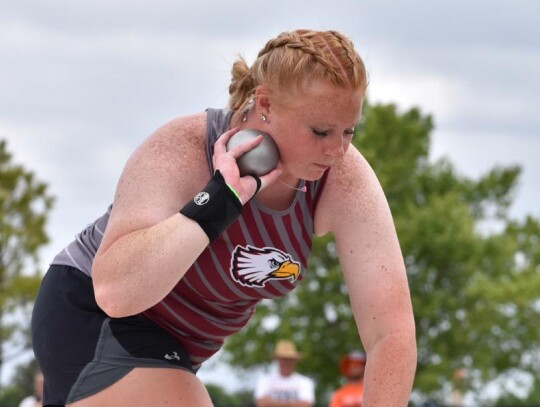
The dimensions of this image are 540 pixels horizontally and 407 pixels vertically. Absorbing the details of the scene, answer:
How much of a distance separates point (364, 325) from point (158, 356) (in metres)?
0.72

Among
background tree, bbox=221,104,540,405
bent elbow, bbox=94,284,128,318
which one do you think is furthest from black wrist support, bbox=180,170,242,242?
background tree, bbox=221,104,540,405

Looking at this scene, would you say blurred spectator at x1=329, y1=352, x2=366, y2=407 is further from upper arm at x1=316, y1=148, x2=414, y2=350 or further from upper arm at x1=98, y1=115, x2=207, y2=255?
upper arm at x1=98, y1=115, x2=207, y2=255

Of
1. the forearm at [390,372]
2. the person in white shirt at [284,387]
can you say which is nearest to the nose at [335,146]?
the forearm at [390,372]

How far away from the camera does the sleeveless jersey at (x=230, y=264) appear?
3.99 meters

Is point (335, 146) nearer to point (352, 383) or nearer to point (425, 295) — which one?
point (352, 383)

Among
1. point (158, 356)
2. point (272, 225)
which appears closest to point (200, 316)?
point (158, 356)

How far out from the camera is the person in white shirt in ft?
41.7

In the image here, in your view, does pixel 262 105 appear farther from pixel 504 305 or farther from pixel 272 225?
pixel 504 305

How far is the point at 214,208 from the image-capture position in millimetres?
3709

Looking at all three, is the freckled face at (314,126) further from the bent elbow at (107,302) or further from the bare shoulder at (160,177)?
the bent elbow at (107,302)

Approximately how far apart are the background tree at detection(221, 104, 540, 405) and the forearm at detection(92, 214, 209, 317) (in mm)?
31025

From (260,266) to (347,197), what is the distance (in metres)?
0.38

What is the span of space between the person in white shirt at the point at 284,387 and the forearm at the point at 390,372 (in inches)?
341

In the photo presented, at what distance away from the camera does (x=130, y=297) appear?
376cm
